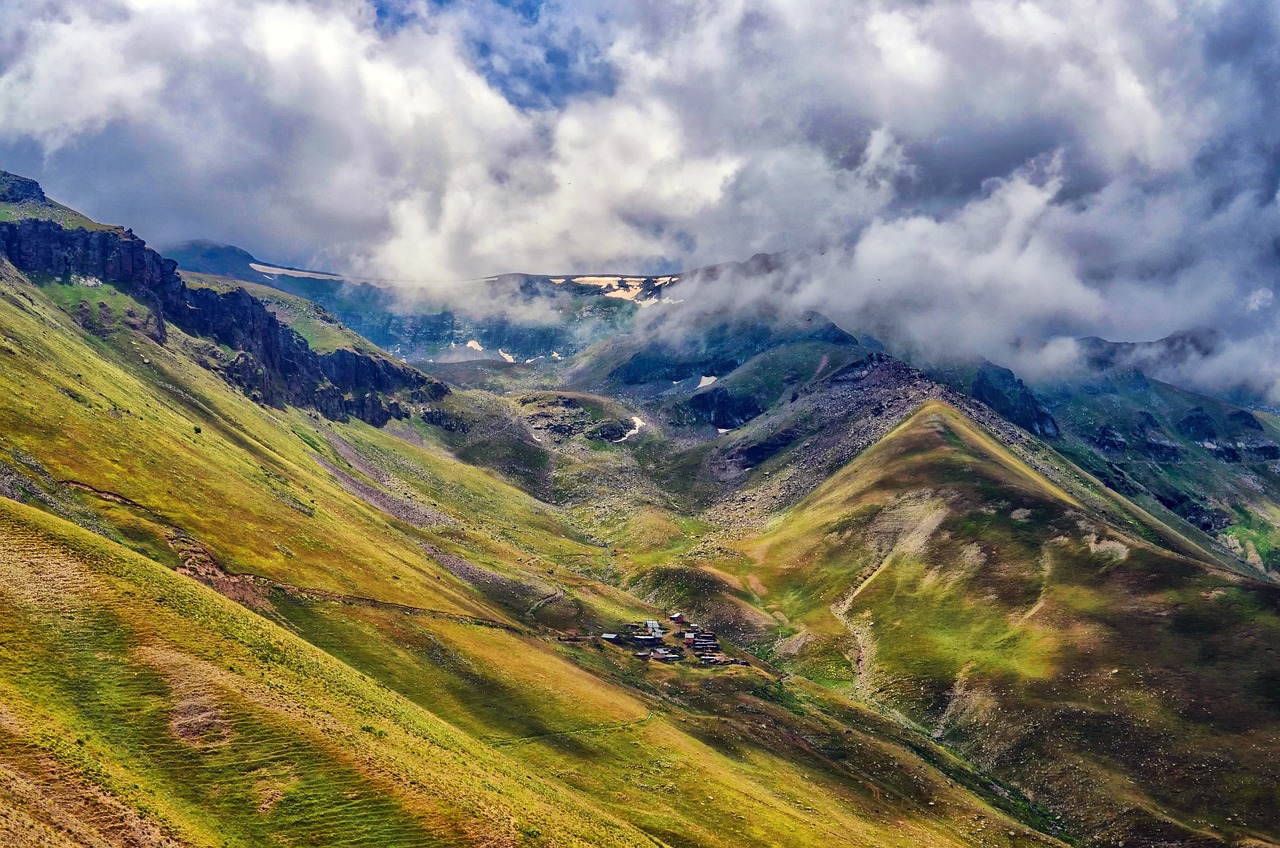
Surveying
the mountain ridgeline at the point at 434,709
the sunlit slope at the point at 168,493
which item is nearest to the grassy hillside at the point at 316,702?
the mountain ridgeline at the point at 434,709

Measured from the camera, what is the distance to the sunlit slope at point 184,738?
49.4 meters

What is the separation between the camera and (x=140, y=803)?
49.8m

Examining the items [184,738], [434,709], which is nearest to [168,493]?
[434,709]

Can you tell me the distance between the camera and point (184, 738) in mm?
57312

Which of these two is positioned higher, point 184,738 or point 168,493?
point 168,493

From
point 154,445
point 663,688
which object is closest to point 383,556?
point 154,445

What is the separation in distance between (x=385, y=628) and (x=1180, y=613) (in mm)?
185792

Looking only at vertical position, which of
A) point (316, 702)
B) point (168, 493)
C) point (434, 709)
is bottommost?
point (434, 709)

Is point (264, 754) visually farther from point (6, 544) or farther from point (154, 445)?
point (154, 445)

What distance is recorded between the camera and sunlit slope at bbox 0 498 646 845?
49.4 meters

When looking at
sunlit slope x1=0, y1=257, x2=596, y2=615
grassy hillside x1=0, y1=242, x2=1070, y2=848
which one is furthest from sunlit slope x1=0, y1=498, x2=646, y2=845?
sunlit slope x1=0, y1=257, x2=596, y2=615

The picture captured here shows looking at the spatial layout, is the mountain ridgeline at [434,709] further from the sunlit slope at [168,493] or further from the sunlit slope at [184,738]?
the sunlit slope at [168,493]

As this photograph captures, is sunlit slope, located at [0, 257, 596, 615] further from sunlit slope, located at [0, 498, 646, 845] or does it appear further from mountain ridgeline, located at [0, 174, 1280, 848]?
sunlit slope, located at [0, 498, 646, 845]

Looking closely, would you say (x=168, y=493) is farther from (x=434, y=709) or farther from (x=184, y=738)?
(x=184, y=738)
